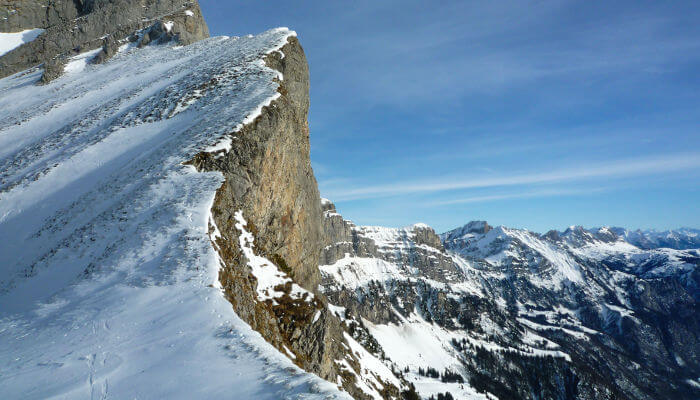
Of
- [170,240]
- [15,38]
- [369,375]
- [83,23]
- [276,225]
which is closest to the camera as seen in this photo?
[170,240]

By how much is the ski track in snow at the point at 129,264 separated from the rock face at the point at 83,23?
48.5 metres

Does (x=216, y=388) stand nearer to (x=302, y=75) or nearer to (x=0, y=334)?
(x=0, y=334)

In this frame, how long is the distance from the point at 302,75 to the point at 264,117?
17.1 metres

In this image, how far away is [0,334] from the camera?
38.0 ft

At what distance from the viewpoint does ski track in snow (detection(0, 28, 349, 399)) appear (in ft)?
28.4

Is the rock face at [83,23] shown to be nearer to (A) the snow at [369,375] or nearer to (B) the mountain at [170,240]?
(B) the mountain at [170,240]

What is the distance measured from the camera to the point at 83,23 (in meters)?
79.0

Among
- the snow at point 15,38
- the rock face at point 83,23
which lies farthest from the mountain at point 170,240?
the snow at point 15,38

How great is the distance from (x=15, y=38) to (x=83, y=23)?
1501cm

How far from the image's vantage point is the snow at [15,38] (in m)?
75.3

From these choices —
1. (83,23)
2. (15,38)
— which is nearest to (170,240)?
(83,23)

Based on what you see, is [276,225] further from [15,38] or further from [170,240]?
[15,38]

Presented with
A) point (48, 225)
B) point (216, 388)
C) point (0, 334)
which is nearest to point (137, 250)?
point (0, 334)

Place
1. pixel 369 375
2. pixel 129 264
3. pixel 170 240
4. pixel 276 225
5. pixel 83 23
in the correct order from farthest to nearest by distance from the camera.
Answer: pixel 83 23, pixel 369 375, pixel 276 225, pixel 170 240, pixel 129 264
